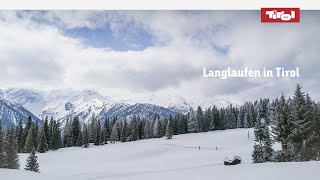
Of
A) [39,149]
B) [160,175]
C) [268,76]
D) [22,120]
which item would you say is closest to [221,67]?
[268,76]

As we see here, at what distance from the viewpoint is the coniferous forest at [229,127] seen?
12586mm

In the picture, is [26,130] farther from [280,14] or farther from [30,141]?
[280,14]

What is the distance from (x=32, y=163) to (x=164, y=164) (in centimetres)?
366

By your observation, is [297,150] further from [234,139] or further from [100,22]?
[100,22]

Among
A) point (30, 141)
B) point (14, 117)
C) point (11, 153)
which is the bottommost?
point (11, 153)

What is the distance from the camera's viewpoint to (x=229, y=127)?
56.9 feet

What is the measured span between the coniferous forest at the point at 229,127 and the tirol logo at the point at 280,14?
6.22ft

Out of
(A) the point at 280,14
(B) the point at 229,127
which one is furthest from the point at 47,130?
(A) the point at 280,14

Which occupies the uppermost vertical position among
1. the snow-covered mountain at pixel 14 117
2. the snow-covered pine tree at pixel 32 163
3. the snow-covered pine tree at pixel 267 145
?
the snow-covered mountain at pixel 14 117

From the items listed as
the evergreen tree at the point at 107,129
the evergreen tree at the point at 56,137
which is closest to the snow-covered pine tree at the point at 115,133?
the evergreen tree at the point at 107,129

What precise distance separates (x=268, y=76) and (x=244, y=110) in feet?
10.4

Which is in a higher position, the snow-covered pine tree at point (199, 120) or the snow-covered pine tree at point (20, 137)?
the snow-covered pine tree at point (199, 120)

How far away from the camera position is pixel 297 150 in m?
13.3

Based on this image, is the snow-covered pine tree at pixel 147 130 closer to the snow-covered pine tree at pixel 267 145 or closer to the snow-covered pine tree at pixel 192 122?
the snow-covered pine tree at pixel 192 122
